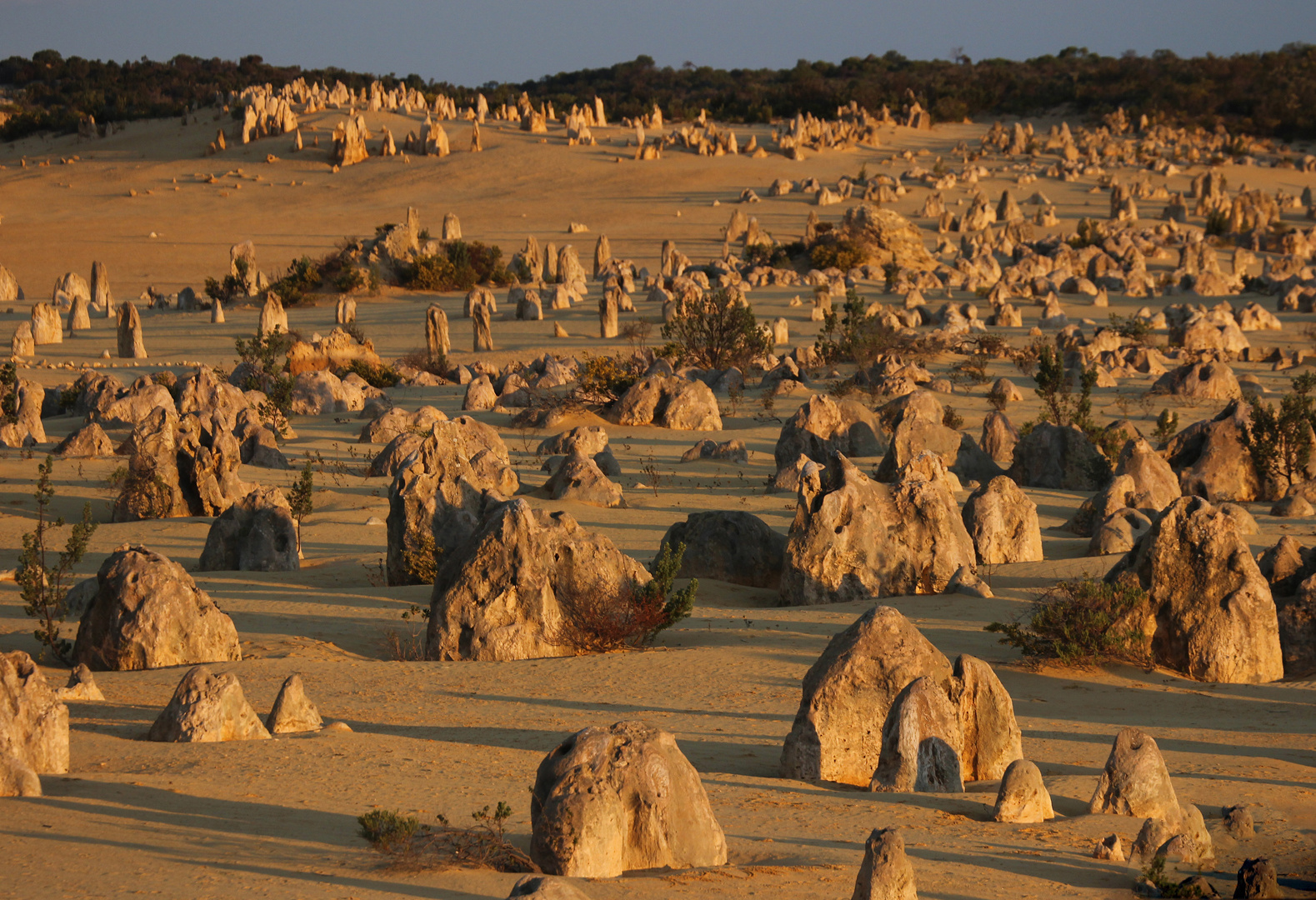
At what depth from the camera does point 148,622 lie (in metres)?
8.34

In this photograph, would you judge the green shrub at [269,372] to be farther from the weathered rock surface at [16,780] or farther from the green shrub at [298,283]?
the weathered rock surface at [16,780]

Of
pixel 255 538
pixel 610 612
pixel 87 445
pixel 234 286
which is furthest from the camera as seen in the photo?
pixel 234 286

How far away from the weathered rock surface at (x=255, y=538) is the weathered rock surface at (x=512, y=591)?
3.15 meters

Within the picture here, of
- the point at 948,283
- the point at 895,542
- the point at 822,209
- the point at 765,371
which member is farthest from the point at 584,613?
the point at 822,209

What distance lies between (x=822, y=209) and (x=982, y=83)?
1392 inches

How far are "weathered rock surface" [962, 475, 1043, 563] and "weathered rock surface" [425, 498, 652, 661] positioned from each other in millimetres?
3811

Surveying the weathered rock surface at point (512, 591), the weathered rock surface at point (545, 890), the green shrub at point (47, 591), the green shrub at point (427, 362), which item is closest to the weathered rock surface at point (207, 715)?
the weathered rock surface at point (512, 591)

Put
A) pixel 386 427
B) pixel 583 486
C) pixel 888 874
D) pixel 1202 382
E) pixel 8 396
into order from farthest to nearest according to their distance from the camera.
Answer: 1. pixel 1202 382
2. pixel 8 396
3. pixel 386 427
4. pixel 583 486
5. pixel 888 874

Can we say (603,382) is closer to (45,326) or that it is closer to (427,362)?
(427,362)

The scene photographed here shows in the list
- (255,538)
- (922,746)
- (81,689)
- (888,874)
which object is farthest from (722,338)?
(888,874)

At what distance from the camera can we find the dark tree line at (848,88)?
6531 centimetres

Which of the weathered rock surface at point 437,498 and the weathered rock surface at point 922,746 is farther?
the weathered rock surface at point 437,498

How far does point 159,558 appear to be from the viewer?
8531 mm

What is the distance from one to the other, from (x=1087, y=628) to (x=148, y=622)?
5.89m
